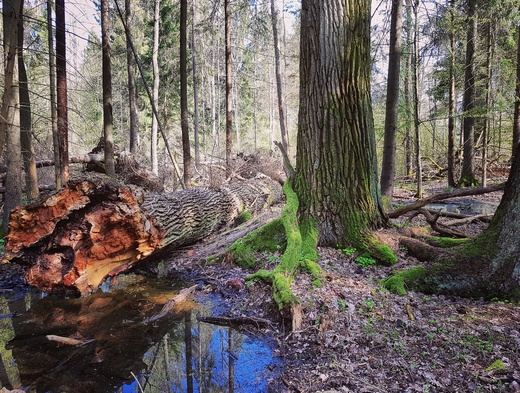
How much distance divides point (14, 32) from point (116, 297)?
11.4 ft

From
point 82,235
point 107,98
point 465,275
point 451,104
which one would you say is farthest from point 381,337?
point 451,104

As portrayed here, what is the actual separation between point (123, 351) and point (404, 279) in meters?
3.29

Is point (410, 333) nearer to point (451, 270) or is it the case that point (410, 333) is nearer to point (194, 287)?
point (451, 270)

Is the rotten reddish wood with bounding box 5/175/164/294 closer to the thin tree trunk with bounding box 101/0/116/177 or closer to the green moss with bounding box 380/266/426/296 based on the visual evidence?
the green moss with bounding box 380/266/426/296

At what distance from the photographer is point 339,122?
4789mm

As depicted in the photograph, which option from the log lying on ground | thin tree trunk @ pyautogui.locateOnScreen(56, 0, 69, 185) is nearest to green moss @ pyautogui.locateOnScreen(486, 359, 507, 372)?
the log lying on ground

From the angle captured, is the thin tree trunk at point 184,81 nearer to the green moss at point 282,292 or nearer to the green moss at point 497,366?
the green moss at point 282,292

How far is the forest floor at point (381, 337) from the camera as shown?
7.95ft

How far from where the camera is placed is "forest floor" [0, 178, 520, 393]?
2424 millimetres

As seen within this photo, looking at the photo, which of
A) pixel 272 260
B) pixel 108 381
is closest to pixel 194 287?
pixel 272 260

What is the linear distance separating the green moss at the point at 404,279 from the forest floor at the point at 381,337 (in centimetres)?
11

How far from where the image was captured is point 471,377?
2.38 m

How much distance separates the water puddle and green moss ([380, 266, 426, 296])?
170 cm

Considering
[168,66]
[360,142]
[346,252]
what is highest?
[168,66]
